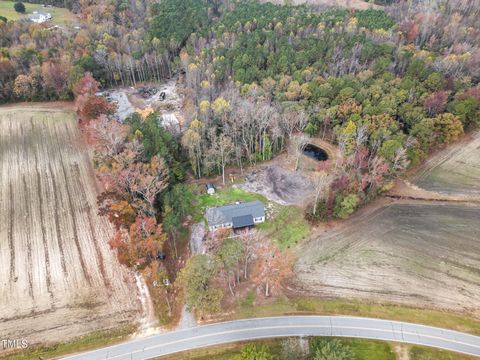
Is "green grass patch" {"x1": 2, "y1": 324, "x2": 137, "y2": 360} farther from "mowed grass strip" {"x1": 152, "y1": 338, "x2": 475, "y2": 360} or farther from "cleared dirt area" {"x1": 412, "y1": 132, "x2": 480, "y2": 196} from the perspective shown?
"cleared dirt area" {"x1": 412, "y1": 132, "x2": 480, "y2": 196}

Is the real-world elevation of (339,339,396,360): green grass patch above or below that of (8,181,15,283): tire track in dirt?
below

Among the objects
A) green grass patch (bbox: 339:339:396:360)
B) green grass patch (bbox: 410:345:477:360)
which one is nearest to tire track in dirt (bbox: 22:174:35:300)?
green grass patch (bbox: 339:339:396:360)

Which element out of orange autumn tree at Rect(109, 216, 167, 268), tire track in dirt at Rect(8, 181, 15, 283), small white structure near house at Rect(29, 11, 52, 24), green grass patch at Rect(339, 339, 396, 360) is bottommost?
green grass patch at Rect(339, 339, 396, 360)

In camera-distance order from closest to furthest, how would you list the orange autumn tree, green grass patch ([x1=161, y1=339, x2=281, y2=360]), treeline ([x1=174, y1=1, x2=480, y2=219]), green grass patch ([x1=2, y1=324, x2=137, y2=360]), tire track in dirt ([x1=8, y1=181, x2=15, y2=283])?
green grass patch ([x1=161, y1=339, x2=281, y2=360]) → green grass patch ([x1=2, y1=324, x2=137, y2=360]) → the orange autumn tree → tire track in dirt ([x1=8, y1=181, x2=15, y2=283]) → treeline ([x1=174, y1=1, x2=480, y2=219])

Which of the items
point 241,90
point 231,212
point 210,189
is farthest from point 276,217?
point 241,90

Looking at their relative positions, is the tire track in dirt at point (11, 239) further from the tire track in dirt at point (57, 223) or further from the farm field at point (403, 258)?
the farm field at point (403, 258)

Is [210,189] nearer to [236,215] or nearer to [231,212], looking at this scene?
[231,212]

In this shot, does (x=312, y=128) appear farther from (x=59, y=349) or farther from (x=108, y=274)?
(x=59, y=349)
